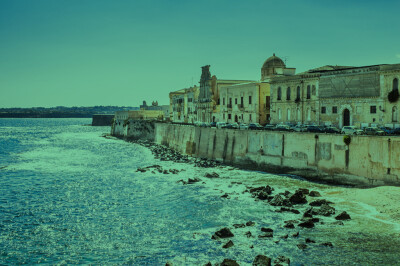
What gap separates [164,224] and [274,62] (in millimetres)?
45788

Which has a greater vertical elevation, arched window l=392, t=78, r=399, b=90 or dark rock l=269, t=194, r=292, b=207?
arched window l=392, t=78, r=399, b=90

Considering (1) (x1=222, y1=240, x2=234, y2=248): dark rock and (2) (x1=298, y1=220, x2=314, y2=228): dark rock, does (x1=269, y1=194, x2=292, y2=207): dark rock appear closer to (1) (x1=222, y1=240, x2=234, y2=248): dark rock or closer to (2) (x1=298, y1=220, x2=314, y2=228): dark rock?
(2) (x1=298, y1=220, x2=314, y2=228): dark rock

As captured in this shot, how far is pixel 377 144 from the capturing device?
2936cm

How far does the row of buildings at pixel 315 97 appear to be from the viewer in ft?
125

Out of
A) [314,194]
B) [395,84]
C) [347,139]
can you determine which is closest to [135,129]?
[395,84]

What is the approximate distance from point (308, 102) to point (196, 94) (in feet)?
121

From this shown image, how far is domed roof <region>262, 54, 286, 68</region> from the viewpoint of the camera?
6247cm

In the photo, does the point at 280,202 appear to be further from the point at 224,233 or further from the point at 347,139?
the point at 347,139

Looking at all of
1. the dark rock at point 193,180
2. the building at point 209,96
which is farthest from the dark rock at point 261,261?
the building at point 209,96

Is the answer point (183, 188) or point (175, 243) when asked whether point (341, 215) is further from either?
point (183, 188)

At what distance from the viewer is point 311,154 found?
3478 cm

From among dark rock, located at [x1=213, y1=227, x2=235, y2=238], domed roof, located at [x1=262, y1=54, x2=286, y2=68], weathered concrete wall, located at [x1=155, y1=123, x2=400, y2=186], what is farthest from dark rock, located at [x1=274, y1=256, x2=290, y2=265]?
domed roof, located at [x1=262, y1=54, x2=286, y2=68]

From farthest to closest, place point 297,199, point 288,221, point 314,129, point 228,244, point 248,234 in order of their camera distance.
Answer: point 314,129 → point 297,199 → point 288,221 → point 248,234 → point 228,244

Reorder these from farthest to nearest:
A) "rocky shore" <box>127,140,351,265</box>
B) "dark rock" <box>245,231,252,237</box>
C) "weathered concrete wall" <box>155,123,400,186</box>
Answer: "weathered concrete wall" <box>155,123,400,186</box> → "dark rock" <box>245,231,252,237</box> → "rocky shore" <box>127,140,351,265</box>
